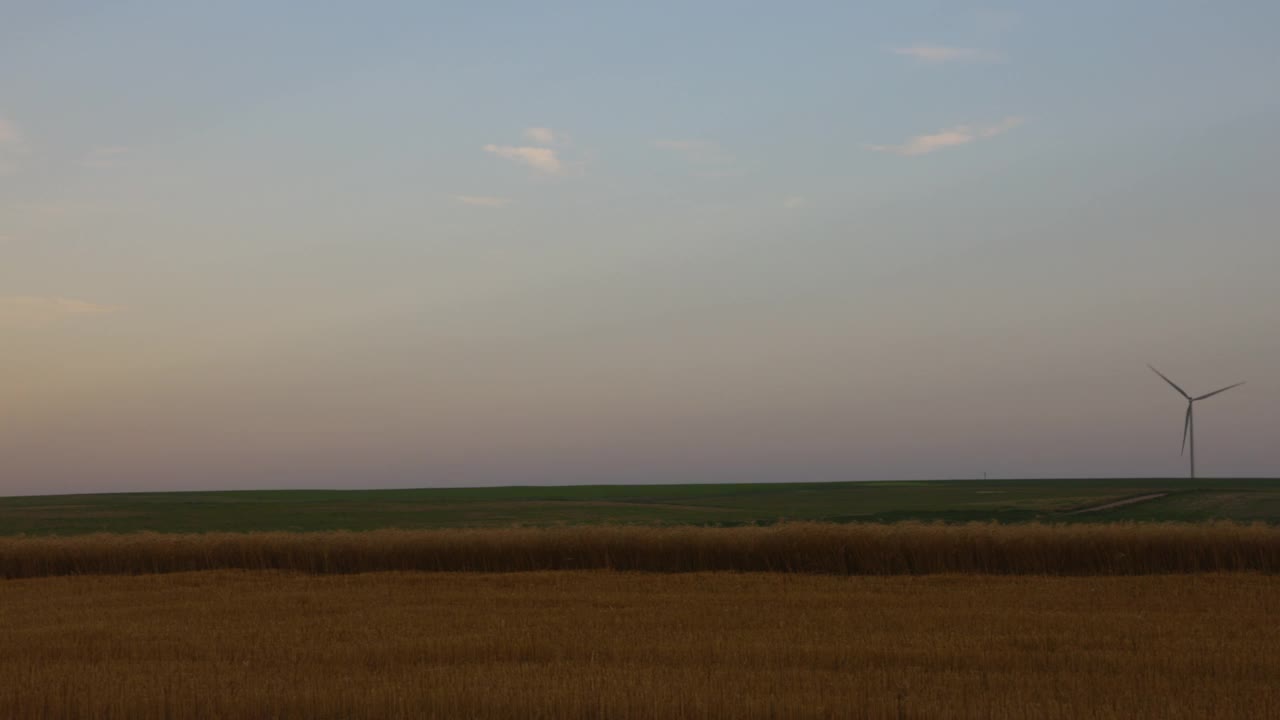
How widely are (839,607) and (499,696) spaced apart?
9433 millimetres

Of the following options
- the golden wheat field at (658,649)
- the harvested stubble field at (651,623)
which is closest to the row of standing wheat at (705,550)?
the harvested stubble field at (651,623)

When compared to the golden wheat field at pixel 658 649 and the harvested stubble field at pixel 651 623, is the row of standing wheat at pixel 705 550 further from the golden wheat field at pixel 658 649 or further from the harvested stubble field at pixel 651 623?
the golden wheat field at pixel 658 649

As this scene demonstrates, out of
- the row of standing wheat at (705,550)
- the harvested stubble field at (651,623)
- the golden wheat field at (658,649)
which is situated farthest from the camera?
the row of standing wheat at (705,550)

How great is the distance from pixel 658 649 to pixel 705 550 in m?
13.9

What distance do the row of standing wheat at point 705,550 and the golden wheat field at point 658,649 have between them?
99.5 inches

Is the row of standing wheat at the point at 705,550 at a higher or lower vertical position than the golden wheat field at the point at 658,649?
higher

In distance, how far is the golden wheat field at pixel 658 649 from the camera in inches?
464

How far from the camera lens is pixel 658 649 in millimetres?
15305

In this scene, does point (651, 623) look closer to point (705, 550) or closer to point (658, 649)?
point (658, 649)

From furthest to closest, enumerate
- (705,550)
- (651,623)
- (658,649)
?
1. (705,550)
2. (651,623)
3. (658,649)

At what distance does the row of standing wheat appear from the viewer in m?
27.4

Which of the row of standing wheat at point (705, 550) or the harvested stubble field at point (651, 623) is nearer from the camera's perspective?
the harvested stubble field at point (651, 623)

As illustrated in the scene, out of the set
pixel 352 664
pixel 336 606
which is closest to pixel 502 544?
pixel 336 606

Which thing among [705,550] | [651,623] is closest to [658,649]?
[651,623]
